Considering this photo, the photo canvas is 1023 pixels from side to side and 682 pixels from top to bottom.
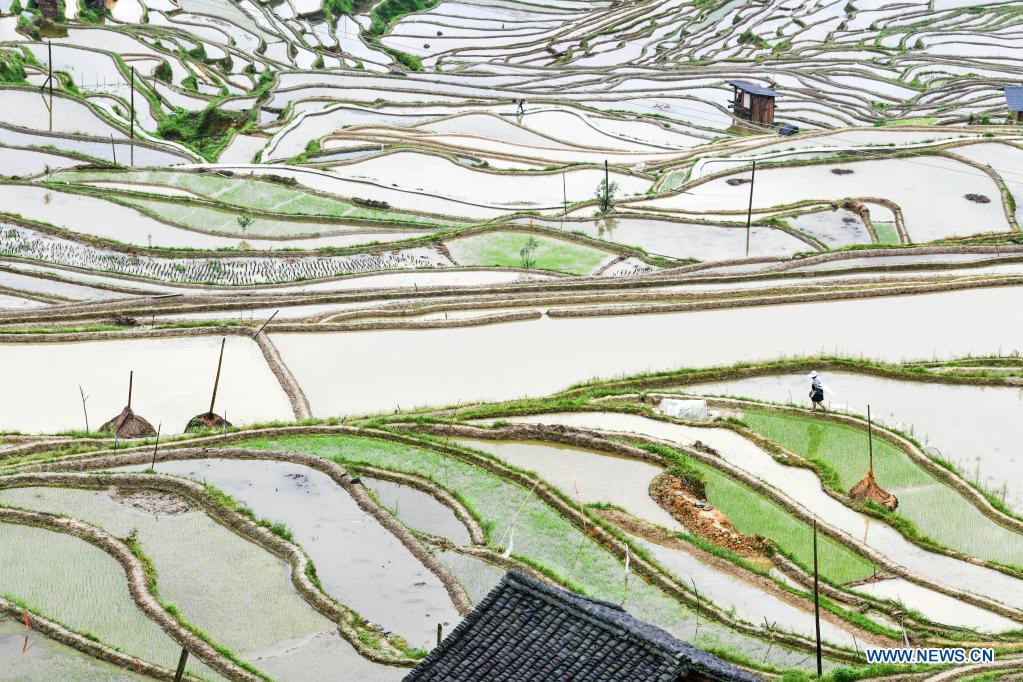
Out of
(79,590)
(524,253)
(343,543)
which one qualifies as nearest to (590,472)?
(343,543)

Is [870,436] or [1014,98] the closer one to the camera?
[870,436]

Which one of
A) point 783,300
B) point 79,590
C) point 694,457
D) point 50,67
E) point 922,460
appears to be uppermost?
point 50,67

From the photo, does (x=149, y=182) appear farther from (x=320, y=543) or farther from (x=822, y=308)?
(x=320, y=543)

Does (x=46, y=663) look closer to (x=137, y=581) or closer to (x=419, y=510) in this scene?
(x=137, y=581)

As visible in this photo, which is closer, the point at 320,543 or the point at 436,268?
the point at 320,543

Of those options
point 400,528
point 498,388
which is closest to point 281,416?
point 498,388

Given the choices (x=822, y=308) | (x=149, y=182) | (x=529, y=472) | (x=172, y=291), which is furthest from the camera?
(x=149, y=182)
